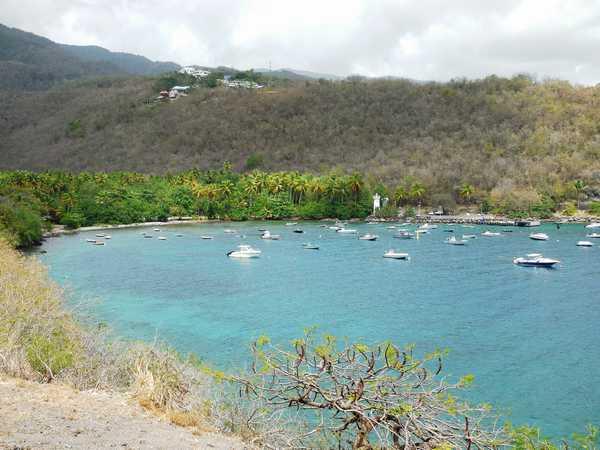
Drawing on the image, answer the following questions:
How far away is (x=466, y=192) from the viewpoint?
141 m

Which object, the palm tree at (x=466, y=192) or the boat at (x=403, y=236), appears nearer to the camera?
the boat at (x=403, y=236)

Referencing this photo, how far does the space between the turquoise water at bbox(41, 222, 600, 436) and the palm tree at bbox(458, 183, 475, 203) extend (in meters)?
52.0

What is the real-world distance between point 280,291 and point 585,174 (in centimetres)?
11815

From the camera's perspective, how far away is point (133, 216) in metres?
119

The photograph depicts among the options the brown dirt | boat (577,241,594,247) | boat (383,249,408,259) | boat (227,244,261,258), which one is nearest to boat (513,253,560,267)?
boat (383,249,408,259)

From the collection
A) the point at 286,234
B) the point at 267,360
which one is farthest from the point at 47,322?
the point at 286,234

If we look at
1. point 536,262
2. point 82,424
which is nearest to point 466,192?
point 536,262

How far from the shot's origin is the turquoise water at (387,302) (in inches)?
1264

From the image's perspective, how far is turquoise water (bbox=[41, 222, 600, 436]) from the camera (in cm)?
3209

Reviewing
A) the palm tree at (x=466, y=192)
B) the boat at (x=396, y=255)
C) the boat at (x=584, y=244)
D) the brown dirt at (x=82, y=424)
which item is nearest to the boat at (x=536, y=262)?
the boat at (x=396, y=255)

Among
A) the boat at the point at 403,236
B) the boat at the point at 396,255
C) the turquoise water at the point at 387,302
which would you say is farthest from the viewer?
the boat at the point at 403,236

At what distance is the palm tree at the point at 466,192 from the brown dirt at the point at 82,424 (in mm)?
132736

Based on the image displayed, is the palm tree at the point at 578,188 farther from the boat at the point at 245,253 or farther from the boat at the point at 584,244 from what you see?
the boat at the point at 245,253

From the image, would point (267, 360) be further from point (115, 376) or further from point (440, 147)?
point (440, 147)
